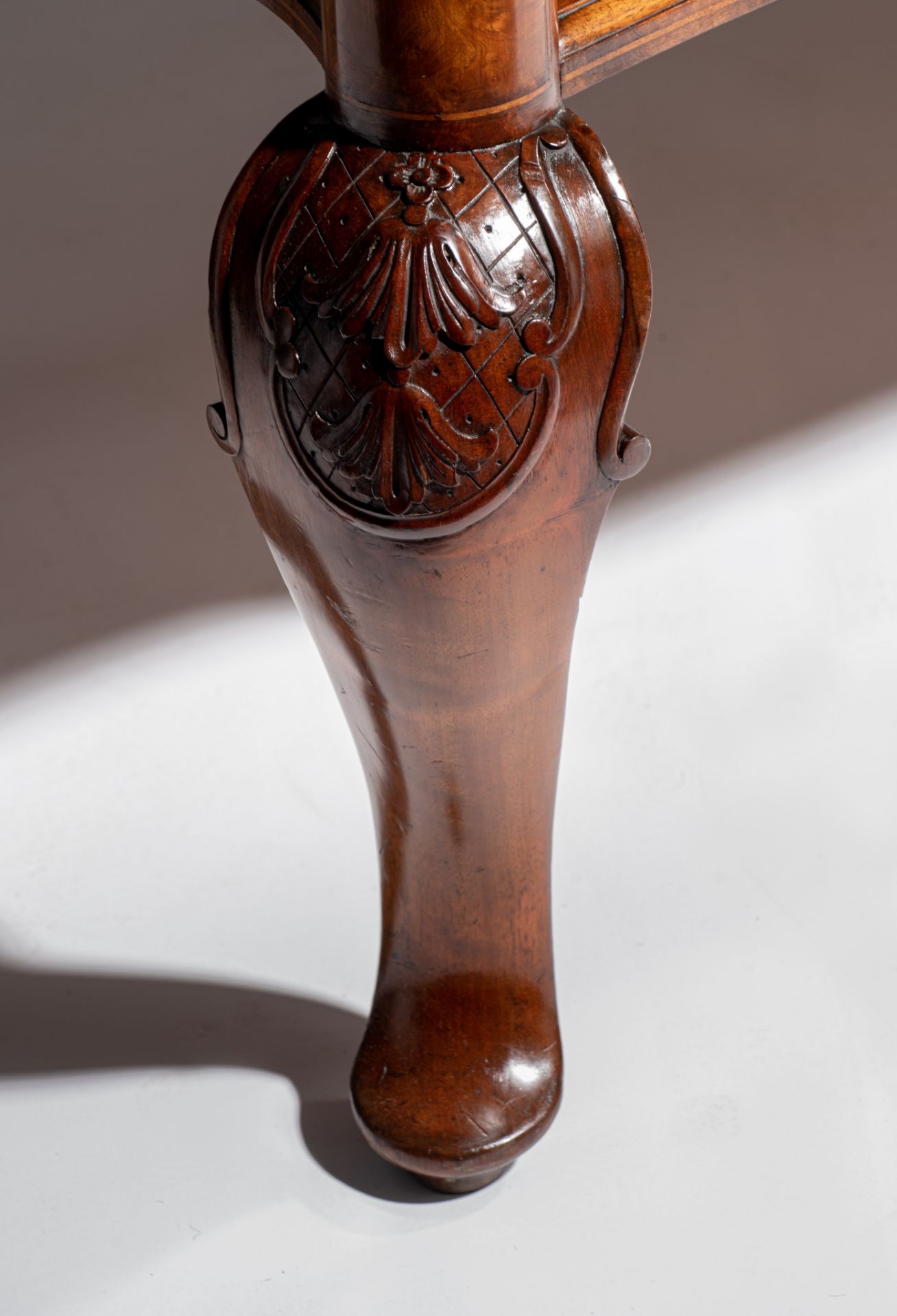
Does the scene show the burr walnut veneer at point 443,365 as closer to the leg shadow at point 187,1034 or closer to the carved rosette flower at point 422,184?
the carved rosette flower at point 422,184

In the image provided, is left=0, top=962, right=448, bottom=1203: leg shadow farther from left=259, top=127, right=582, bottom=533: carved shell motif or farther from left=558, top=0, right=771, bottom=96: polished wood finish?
left=558, top=0, right=771, bottom=96: polished wood finish

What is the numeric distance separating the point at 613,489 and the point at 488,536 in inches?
2.8

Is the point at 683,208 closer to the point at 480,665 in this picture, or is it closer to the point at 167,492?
the point at 167,492

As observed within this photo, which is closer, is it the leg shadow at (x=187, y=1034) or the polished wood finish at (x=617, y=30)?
the polished wood finish at (x=617, y=30)

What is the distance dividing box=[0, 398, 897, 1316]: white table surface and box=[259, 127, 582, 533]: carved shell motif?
37 cm

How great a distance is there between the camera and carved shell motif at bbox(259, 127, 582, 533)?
0.64 m

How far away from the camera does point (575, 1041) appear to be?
3.07ft

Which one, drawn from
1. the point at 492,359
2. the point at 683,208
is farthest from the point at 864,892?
the point at 683,208

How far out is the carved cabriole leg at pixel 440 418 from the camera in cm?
64

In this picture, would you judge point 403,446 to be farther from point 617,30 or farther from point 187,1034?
point 187,1034

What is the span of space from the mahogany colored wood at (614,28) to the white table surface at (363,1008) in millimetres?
478

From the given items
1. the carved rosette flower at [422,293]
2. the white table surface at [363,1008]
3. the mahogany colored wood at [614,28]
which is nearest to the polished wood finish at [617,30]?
the mahogany colored wood at [614,28]

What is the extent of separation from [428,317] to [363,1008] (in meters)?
0.45

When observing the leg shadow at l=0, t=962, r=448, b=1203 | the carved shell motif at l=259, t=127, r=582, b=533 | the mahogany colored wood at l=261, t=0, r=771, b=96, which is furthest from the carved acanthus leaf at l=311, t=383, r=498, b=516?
the leg shadow at l=0, t=962, r=448, b=1203
